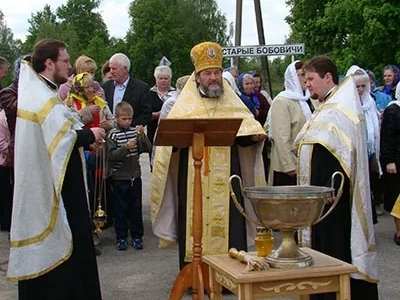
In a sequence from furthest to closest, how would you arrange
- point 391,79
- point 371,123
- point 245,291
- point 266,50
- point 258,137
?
1. point 266,50
2. point 391,79
3. point 371,123
4. point 258,137
5. point 245,291

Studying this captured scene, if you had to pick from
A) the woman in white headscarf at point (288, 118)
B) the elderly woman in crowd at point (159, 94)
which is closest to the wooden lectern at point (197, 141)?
the woman in white headscarf at point (288, 118)

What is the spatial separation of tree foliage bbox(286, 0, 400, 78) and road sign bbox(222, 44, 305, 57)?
10.1m

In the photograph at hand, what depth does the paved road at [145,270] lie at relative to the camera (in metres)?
6.23

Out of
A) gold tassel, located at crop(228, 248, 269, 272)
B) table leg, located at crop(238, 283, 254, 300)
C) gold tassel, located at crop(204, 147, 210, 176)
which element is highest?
gold tassel, located at crop(204, 147, 210, 176)

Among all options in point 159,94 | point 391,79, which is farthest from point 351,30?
point 159,94

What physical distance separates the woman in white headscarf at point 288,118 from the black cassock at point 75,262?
9.39 feet

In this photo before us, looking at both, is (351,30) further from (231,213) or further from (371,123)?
(231,213)

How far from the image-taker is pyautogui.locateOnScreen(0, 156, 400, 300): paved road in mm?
6234

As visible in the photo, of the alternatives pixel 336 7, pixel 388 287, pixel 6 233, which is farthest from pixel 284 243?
pixel 336 7

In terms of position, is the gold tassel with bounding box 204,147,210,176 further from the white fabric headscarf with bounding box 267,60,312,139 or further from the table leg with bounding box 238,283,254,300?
the table leg with bounding box 238,283,254,300

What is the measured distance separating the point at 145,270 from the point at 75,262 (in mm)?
1993

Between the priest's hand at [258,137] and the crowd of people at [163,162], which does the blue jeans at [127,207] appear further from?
the priest's hand at [258,137]

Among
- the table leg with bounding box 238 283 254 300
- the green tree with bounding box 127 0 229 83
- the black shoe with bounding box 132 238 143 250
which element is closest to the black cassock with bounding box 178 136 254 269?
the black shoe with bounding box 132 238 143 250

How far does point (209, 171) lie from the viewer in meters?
6.09
